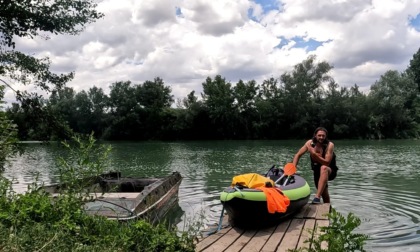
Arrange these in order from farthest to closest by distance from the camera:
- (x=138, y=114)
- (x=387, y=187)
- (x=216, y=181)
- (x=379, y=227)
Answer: (x=138, y=114) < (x=216, y=181) < (x=387, y=187) < (x=379, y=227)

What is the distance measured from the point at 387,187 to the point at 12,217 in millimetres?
12927

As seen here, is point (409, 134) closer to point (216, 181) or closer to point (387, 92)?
point (387, 92)

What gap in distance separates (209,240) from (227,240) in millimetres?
275

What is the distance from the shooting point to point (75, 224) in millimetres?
4531

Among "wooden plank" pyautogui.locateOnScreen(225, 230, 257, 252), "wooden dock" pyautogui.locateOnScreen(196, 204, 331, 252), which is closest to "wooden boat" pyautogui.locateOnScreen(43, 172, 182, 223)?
"wooden dock" pyautogui.locateOnScreen(196, 204, 331, 252)

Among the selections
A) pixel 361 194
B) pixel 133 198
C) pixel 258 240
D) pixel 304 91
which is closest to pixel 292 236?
pixel 258 240

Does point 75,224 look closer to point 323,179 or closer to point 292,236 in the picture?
point 292,236

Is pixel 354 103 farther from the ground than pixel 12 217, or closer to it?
farther from the ground

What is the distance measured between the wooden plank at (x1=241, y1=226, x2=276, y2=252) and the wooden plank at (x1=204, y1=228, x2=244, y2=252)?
0.27m

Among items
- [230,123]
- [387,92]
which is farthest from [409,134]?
[230,123]

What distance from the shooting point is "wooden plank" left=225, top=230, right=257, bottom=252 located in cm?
545

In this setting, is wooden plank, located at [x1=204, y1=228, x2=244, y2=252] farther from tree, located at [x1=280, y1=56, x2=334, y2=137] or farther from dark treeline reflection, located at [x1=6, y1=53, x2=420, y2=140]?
tree, located at [x1=280, y1=56, x2=334, y2=137]

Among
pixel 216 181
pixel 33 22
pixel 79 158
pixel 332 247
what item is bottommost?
pixel 216 181

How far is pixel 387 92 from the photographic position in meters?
60.2
